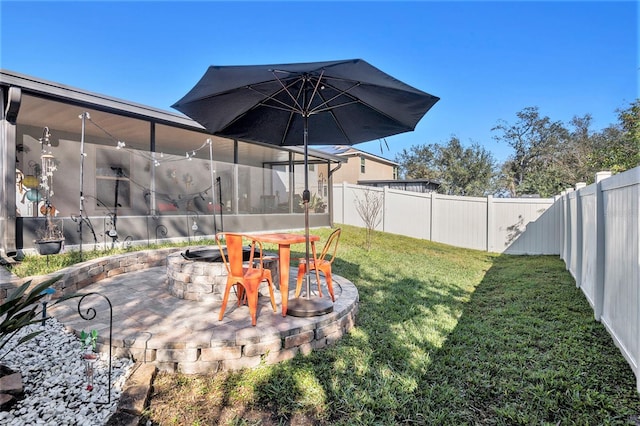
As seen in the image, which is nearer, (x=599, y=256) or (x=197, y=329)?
(x=197, y=329)

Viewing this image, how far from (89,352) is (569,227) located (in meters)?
7.47

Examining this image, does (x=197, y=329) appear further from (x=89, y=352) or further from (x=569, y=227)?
(x=569, y=227)

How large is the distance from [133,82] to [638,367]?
13.7 metres

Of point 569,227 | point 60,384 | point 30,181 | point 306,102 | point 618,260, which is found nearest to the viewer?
point 60,384

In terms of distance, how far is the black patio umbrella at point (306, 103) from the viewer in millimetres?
2699

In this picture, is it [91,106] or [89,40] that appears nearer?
[91,106]

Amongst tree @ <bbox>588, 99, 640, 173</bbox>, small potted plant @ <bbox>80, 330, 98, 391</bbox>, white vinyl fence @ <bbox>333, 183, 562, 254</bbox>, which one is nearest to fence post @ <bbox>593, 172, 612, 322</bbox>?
small potted plant @ <bbox>80, 330, 98, 391</bbox>

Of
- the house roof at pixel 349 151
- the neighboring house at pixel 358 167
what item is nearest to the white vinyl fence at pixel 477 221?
the house roof at pixel 349 151

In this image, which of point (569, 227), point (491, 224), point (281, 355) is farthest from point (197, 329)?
point (491, 224)

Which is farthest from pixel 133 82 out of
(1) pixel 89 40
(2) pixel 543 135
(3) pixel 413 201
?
(2) pixel 543 135

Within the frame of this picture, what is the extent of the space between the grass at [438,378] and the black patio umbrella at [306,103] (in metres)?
1.19

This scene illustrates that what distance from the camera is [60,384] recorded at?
7.08ft

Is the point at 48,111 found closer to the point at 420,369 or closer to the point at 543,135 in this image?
the point at 420,369

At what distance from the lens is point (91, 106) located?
5953 millimetres
